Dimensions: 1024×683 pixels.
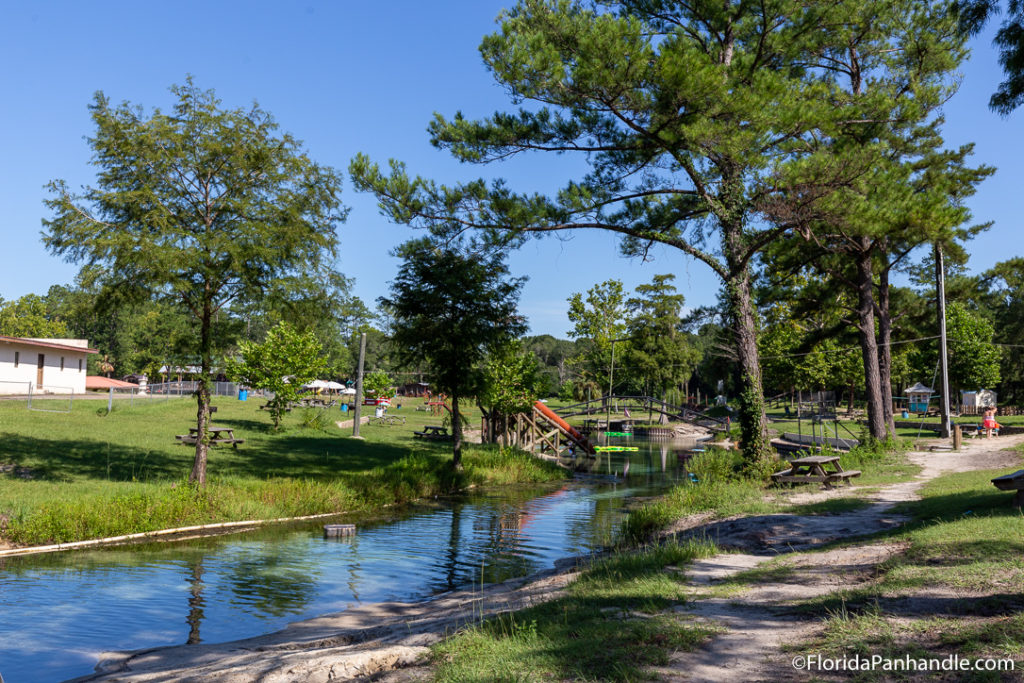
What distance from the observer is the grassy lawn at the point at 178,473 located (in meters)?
14.0

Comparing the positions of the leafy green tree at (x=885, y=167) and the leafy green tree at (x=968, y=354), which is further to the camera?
the leafy green tree at (x=968, y=354)

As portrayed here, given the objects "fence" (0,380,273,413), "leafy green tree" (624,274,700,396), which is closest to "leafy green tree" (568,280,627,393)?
"leafy green tree" (624,274,700,396)

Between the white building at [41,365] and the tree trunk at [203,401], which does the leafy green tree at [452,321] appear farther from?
the white building at [41,365]

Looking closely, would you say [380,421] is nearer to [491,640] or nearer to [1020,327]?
[491,640]

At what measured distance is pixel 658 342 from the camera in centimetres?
7300

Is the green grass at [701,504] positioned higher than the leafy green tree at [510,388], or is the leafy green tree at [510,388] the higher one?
the leafy green tree at [510,388]

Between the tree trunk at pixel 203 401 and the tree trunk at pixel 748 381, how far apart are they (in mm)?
12649

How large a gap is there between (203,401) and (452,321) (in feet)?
31.8

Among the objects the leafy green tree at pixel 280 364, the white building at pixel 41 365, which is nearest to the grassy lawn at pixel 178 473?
the leafy green tree at pixel 280 364

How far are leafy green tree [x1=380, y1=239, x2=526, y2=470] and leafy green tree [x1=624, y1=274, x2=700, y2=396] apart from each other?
157ft

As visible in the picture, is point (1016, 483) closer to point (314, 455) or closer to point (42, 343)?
point (314, 455)

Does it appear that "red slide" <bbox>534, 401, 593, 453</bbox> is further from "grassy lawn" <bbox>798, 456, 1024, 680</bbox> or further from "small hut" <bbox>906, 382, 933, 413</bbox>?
"small hut" <bbox>906, 382, 933, 413</bbox>

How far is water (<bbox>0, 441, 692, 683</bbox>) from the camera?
9227mm

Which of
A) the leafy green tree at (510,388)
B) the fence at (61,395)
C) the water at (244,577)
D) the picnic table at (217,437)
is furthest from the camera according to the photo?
the fence at (61,395)
